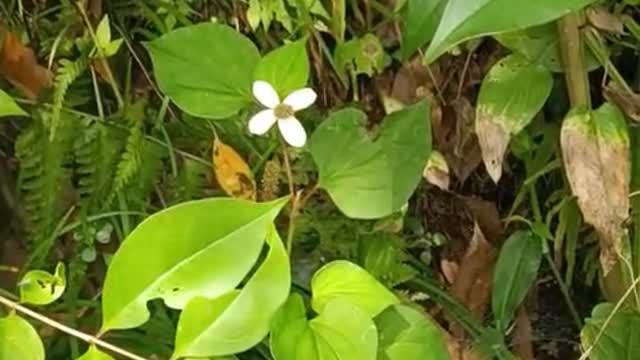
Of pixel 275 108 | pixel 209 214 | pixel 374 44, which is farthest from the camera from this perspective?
pixel 374 44

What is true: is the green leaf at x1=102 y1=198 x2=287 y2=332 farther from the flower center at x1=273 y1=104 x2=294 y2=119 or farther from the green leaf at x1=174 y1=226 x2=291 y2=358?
the flower center at x1=273 y1=104 x2=294 y2=119

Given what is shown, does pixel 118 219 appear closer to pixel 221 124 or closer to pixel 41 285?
pixel 221 124

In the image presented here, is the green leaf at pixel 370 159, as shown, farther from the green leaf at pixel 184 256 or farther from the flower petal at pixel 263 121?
the green leaf at pixel 184 256

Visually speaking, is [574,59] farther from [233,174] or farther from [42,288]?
[42,288]

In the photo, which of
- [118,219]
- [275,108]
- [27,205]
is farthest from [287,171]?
[27,205]

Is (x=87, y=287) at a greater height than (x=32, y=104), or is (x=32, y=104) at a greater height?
(x=32, y=104)

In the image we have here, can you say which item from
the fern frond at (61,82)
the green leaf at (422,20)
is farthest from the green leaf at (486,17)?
the fern frond at (61,82)

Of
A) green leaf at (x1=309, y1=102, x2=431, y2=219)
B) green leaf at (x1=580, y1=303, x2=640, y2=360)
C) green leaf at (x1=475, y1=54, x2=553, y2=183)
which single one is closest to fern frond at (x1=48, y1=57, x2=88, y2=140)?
green leaf at (x1=309, y1=102, x2=431, y2=219)
